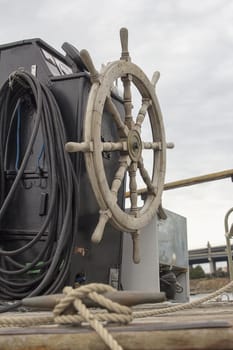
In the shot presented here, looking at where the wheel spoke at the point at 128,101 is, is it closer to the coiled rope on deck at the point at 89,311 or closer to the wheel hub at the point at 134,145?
the wheel hub at the point at 134,145

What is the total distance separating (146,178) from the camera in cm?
247

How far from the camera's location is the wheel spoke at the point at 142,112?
2.41 m

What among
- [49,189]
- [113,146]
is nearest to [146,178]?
[113,146]

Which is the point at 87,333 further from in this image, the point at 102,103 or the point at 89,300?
the point at 102,103

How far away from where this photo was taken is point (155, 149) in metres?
2.58

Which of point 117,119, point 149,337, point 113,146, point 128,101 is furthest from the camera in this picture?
point 128,101

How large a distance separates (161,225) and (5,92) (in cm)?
108

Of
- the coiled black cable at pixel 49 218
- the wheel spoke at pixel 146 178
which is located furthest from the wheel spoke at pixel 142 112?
the coiled black cable at pixel 49 218

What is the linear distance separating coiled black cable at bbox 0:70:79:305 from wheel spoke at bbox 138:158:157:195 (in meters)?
0.40

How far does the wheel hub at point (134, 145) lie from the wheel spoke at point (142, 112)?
0.06 metres

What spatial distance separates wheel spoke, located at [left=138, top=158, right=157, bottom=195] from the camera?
239 centimetres

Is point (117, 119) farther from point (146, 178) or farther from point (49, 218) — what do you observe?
point (49, 218)

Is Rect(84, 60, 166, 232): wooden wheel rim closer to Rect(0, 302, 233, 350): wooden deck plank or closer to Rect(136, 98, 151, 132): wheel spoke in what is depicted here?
Rect(136, 98, 151, 132): wheel spoke

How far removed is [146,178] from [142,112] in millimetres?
307
